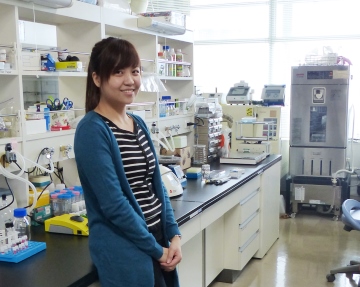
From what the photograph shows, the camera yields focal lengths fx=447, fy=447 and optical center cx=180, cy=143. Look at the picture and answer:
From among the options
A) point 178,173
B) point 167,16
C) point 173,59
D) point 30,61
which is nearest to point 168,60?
point 173,59

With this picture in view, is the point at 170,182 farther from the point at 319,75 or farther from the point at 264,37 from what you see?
the point at 264,37

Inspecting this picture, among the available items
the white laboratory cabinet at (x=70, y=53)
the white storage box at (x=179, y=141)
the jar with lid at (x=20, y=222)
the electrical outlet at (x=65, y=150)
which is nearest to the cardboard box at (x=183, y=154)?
the white storage box at (x=179, y=141)

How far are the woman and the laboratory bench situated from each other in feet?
0.47

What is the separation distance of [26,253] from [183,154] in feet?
6.19

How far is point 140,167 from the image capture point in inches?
63.1

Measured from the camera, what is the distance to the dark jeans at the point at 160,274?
1.64m

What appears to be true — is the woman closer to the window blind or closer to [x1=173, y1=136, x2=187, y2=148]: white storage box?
[x1=173, y1=136, x2=187, y2=148]: white storage box

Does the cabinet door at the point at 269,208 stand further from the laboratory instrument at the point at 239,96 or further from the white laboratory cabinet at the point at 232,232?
the laboratory instrument at the point at 239,96

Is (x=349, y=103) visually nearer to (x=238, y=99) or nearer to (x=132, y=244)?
(x=238, y=99)

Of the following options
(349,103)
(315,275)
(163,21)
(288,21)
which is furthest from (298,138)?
(163,21)

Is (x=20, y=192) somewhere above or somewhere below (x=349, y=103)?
below

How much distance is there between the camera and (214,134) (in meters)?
3.95

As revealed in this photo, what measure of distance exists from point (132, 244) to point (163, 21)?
203cm

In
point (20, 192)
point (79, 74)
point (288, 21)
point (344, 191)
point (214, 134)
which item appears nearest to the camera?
point (20, 192)
